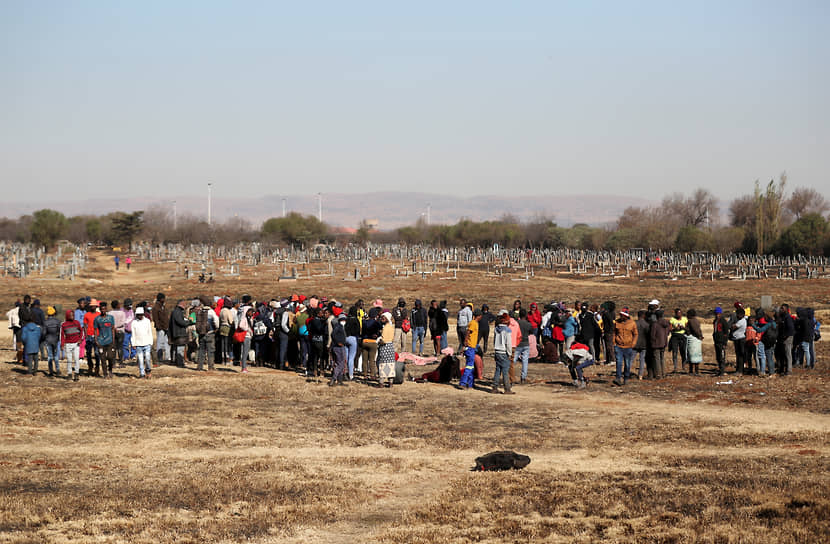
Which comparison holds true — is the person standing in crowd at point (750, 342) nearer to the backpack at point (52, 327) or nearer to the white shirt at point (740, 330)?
the white shirt at point (740, 330)

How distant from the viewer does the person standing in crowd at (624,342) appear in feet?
60.8

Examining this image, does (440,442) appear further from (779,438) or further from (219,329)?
(219,329)

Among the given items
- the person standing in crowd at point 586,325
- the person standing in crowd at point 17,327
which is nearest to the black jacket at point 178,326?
the person standing in crowd at point 17,327

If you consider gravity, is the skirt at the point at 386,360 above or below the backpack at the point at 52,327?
below

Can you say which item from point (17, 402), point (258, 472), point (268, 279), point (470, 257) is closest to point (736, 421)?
point (258, 472)

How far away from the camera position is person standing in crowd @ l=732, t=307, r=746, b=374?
2031 centimetres

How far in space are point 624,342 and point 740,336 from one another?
12.0 ft

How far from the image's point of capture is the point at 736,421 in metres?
15.1

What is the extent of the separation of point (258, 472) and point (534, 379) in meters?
10.3

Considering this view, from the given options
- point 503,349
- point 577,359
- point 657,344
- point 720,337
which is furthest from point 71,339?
point 720,337

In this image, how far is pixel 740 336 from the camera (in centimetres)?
2031

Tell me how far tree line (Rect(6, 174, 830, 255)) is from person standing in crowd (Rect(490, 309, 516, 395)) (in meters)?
77.9

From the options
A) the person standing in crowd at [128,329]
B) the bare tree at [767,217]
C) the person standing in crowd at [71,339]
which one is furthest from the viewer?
the bare tree at [767,217]

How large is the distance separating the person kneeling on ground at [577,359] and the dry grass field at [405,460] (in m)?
0.39
